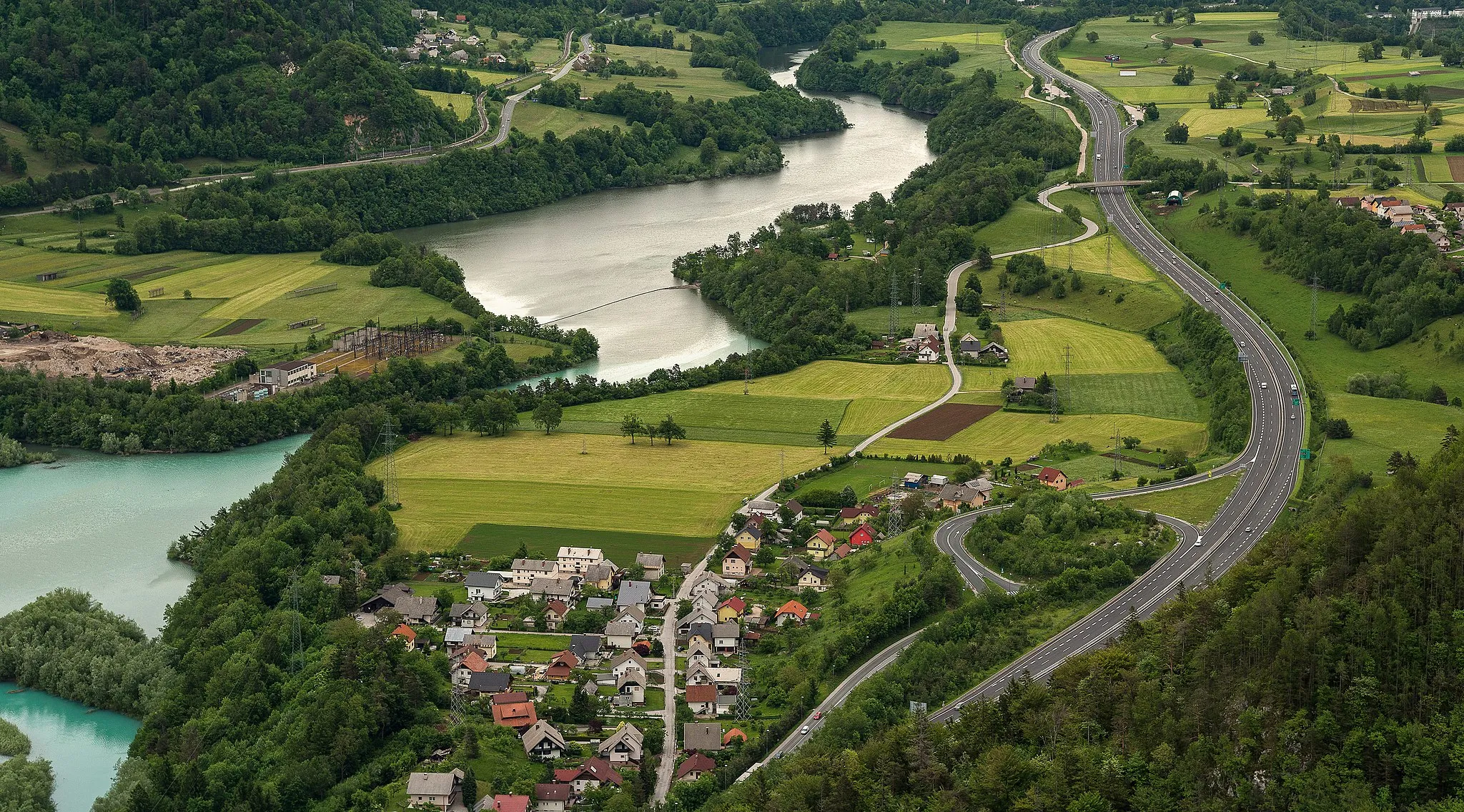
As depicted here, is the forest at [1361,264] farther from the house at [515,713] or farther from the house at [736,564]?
the house at [515,713]

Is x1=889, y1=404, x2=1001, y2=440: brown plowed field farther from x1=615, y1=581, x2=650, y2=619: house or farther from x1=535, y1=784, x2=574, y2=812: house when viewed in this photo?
x1=535, y1=784, x2=574, y2=812: house

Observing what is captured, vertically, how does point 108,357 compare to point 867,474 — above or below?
above

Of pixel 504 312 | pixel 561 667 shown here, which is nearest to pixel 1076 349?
pixel 504 312

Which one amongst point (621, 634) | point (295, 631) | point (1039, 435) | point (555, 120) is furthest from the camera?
point (555, 120)

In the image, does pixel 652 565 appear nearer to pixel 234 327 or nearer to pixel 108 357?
pixel 108 357

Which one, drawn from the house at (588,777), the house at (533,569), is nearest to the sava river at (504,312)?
the house at (533,569)

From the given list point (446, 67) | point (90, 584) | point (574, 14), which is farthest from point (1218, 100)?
point (90, 584)
